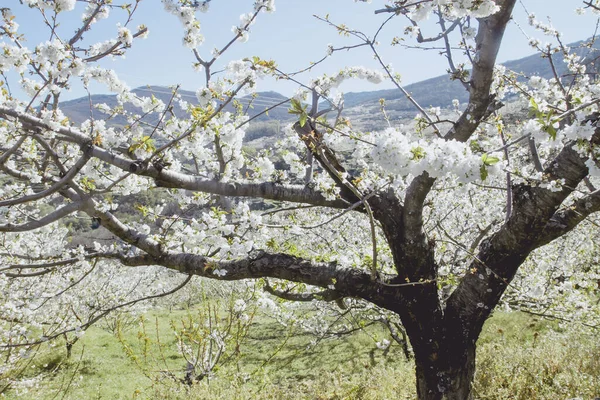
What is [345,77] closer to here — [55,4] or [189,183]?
[189,183]

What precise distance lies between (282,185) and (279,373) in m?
10.8

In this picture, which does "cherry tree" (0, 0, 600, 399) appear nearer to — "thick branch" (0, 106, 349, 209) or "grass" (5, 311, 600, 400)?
"thick branch" (0, 106, 349, 209)

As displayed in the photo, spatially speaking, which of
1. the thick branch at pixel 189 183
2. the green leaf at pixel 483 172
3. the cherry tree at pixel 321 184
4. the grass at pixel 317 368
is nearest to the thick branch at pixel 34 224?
the cherry tree at pixel 321 184

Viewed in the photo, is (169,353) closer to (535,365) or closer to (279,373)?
(279,373)

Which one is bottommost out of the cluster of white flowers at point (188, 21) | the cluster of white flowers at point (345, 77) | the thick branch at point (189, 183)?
the thick branch at point (189, 183)

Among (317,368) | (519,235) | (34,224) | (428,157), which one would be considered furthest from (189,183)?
(317,368)

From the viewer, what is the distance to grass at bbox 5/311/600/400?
6.08 m

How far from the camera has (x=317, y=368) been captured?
43.3ft

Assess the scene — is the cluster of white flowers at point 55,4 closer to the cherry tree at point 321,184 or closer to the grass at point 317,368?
the cherry tree at point 321,184

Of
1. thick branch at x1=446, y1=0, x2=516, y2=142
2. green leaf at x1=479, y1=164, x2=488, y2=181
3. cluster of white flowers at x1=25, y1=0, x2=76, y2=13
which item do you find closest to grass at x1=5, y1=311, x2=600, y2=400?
thick branch at x1=446, y1=0, x2=516, y2=142

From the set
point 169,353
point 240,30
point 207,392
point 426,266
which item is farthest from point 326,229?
point 169,353

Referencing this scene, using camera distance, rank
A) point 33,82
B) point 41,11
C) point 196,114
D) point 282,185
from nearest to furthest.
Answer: point 196,114 → point 41,11 → point 282,185 → point 33,82

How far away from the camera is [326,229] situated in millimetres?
10406

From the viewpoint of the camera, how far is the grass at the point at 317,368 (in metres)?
6.08
